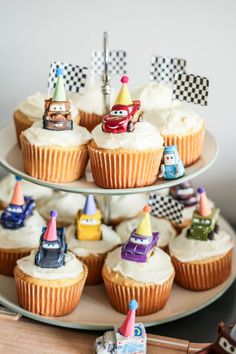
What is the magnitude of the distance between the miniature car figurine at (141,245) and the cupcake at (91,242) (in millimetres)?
153

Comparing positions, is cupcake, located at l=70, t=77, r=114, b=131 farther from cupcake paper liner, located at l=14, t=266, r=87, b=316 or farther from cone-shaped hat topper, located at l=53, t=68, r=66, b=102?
cupcake paper liner, located at l=14, t=266, r=87, b=316

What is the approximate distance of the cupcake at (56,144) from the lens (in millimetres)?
1709

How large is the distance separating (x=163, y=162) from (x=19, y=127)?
0.45 meters

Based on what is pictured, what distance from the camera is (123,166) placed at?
66.4 inches

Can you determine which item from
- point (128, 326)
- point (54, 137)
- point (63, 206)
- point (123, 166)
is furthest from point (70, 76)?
point (128, 326)

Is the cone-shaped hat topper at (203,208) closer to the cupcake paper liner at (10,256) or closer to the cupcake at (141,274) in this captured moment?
the cupcake at (141,274)

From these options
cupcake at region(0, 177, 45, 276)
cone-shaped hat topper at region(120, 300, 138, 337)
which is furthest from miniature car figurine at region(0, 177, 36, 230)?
cone-shaped hat topper at region(120, 300, 138, 337)

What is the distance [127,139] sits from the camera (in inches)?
65.6

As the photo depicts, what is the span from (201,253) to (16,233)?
19.9 inches

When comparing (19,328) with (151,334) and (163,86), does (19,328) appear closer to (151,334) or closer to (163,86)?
(151,334)

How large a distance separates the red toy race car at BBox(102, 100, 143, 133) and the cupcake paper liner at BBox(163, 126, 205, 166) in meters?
0.16

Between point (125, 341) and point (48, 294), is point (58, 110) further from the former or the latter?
point (125, 341)

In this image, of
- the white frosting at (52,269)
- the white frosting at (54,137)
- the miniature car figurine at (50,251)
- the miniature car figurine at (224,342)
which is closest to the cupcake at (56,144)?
the white frosting at (54,137)

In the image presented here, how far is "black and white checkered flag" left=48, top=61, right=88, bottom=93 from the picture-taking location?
6.00 feet
